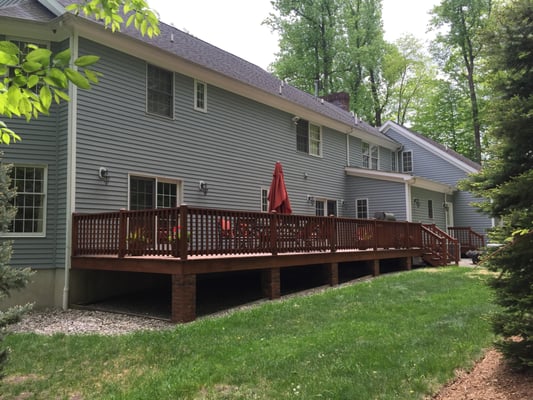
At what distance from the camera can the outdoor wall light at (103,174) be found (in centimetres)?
991

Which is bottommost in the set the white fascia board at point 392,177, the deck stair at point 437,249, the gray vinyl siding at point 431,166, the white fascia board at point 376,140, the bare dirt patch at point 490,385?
the bare dirt patch at point 490,385

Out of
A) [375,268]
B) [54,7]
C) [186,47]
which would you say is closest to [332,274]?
[375,268]

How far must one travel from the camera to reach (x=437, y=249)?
48.7 feet

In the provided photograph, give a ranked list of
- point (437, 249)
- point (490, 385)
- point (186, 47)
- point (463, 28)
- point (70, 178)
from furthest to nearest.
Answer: point (463, 28) → point (437, 249) → point (186, 47) → point (70, 178) → point (490, 385)

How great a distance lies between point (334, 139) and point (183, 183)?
849 centimetres

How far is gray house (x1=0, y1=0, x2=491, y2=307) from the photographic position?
31.1ft

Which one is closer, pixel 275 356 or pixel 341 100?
pixel 275 356

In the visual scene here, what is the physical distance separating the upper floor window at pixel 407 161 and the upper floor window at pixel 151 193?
1590 cm

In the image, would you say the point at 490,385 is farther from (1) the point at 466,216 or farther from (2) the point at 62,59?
(1) the point at 466,216

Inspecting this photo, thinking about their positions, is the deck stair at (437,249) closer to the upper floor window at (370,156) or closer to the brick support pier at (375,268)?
the brick support pier at (375,268)

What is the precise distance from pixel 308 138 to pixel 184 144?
6.38 meters

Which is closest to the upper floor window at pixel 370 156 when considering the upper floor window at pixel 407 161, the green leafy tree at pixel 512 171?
the upper floor window at pixel 407 161

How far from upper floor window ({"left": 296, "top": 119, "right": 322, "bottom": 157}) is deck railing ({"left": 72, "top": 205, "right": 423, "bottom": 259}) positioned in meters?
5.80

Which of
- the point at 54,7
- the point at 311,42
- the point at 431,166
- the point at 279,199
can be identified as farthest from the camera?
the point at 311,42
